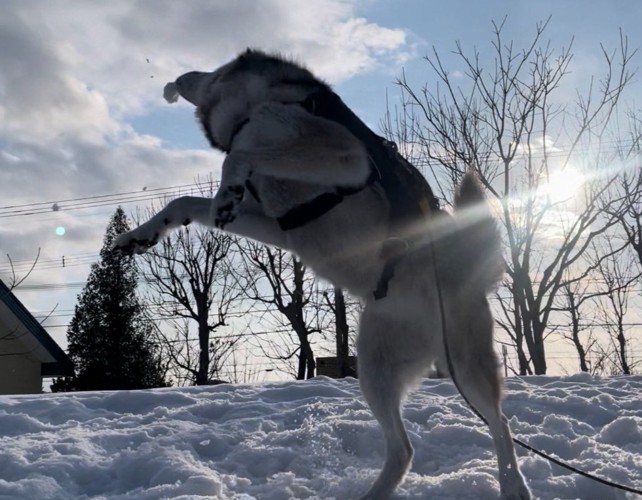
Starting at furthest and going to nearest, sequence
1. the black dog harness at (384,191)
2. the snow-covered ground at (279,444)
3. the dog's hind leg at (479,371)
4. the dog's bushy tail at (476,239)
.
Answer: the dog's bushy tail at (476,239)
the black dog harness at (384,191)
the dog's hind leg at (479,371)
the snow-covered ground at (279,444)

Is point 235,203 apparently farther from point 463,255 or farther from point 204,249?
point 204,249

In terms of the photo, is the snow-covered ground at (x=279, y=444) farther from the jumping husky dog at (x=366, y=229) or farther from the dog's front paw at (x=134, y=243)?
the dog's front paw at (x=134, y=243)

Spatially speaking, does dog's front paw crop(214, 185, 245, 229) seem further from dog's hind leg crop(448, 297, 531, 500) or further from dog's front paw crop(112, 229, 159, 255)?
dog's hind leg crop(448, 297, 531, 500)

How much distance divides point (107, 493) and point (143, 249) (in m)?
1.15

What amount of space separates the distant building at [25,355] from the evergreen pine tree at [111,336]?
7.30 m

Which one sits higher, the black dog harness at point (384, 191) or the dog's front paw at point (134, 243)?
the black dog harness at point (384, 191)

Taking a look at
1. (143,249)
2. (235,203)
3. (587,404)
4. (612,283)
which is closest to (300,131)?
(235,203)

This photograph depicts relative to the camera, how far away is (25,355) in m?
17.0

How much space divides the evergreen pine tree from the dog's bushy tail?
2253cm

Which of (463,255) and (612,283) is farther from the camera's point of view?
(612,283)

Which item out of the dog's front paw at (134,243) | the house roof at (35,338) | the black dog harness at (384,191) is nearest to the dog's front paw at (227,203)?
the black dog harness at (384,191)

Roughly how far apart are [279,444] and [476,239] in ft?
5.17

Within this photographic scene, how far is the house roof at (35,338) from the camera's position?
53.7 ft

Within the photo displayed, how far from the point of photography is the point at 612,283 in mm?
20516
